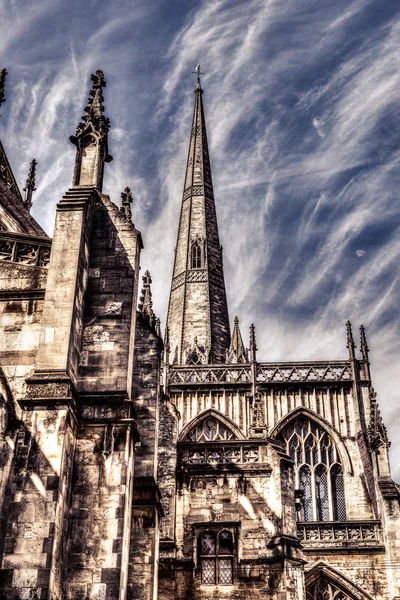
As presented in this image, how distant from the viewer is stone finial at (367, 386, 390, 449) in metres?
27.6

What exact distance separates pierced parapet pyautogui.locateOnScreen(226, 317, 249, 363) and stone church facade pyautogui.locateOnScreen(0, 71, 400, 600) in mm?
3663

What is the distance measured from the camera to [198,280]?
43.5 metres

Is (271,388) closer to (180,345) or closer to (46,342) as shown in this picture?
(180,345)

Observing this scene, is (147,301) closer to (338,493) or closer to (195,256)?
(338,493)

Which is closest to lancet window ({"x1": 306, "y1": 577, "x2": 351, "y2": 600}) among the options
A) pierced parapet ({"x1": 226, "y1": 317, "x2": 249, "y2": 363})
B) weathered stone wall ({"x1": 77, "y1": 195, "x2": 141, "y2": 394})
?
pierced parapet ({"x1": 226, "y1": 317, "x2": 249, "y2": 363})

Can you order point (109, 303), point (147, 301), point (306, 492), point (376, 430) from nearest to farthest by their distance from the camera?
point (109, 303), point (147, 301), point (376, 430), point (306, 492)

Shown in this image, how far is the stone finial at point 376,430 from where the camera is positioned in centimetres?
2762

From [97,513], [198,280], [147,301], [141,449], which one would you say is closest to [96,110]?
[147,301]

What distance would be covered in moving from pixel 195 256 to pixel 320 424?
Answer: 656 inches

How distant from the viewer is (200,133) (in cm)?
5431

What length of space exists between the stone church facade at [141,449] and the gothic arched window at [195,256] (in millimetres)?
11887

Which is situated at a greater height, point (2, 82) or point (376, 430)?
point (2, 82)

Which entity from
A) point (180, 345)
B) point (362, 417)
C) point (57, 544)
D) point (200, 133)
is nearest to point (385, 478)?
point (362, 417)

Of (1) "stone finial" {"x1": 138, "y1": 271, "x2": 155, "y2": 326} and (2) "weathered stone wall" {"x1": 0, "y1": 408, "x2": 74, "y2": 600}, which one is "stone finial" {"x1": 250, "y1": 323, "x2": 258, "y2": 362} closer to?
(1) "stone finial" {"x1": 138, "y1": 271, "x2": 155, "y2": 326}
